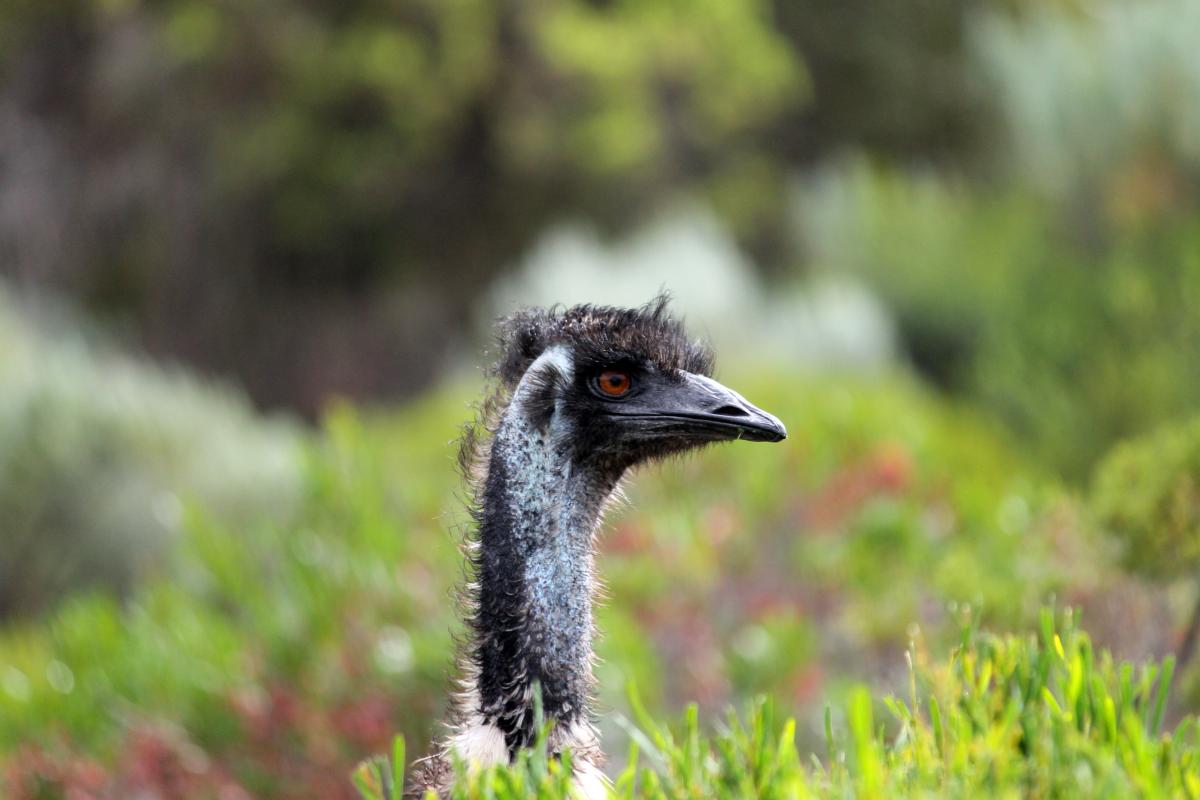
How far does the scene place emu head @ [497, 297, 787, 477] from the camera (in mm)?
3098

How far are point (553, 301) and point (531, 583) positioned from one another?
7285 millimetres

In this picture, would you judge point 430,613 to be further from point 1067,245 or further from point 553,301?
point 1067,245

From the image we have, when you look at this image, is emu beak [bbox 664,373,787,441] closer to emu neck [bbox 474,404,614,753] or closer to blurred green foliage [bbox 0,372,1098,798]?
emu neck [bbox 474,404,614,753]

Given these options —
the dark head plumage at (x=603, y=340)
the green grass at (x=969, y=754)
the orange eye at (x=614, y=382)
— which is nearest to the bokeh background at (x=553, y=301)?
the dark head plumage at (x=603, y=340)

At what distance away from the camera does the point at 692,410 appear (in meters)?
3.12

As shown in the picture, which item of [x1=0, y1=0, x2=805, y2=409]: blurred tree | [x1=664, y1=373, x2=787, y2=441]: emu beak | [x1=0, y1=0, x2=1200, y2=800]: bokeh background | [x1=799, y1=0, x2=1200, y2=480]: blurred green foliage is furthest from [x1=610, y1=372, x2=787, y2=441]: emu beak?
[x1=0, y1=0, x2=805, y2=409]: blurred tree

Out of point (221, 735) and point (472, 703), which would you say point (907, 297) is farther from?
point (472, 703)

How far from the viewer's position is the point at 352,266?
47.1ft

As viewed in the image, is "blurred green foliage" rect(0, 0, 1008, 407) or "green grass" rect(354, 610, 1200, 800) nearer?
"green grass" rect(354, 610, 1200, 800)

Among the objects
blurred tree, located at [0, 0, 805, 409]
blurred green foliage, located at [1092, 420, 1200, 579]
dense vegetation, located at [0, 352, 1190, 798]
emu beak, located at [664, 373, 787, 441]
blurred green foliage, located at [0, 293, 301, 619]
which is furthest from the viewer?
blurred tree, located at [0, 0, 805, 409]

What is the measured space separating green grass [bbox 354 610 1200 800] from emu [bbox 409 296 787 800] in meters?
0.36

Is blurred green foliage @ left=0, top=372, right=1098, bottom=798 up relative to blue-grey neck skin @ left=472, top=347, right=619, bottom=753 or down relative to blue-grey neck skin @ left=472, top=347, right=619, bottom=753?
up

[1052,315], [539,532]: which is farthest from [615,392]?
[1052,315]

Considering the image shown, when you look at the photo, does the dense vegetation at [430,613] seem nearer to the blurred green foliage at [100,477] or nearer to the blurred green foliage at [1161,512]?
the blurred green foliage at [100,477]
